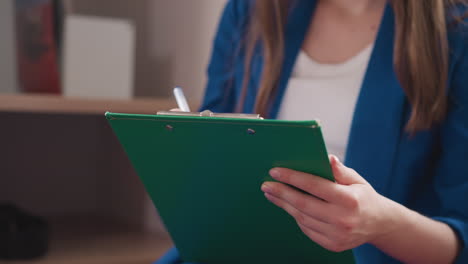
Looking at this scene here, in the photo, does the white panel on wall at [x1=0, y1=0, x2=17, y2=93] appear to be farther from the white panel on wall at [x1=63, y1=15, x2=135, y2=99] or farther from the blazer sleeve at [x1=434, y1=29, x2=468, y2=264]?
the blazer sleeve at [x1=434, y1=29, x2=468, y2=264]

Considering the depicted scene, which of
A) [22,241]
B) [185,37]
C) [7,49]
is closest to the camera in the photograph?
[22,241]

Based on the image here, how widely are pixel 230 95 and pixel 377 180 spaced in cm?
35

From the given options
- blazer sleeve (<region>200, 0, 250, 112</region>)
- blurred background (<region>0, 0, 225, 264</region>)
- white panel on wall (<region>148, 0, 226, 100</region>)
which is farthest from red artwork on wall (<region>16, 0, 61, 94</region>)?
blazer sleeve (<region>200, 0, 250, 112</region>)

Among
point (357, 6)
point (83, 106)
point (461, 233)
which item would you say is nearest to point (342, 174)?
point (461, 233)

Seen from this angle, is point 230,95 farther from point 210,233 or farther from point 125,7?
point 125,7

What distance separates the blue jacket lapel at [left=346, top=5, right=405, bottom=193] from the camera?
0.83m

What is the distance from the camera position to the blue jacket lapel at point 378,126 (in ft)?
2.73

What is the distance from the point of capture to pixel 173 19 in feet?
5.03

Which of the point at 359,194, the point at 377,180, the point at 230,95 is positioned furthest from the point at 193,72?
the point at 359,194

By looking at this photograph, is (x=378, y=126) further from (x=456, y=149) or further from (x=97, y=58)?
(x=97, y=58)

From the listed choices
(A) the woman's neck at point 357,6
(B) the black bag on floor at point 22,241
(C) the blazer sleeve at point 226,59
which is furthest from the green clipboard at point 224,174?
(B) the black bag on floor at point 22,241

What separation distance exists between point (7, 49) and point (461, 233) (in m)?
1.07

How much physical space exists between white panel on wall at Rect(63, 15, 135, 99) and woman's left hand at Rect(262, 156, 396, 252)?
842 millimetres

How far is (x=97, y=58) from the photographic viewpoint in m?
1.35
